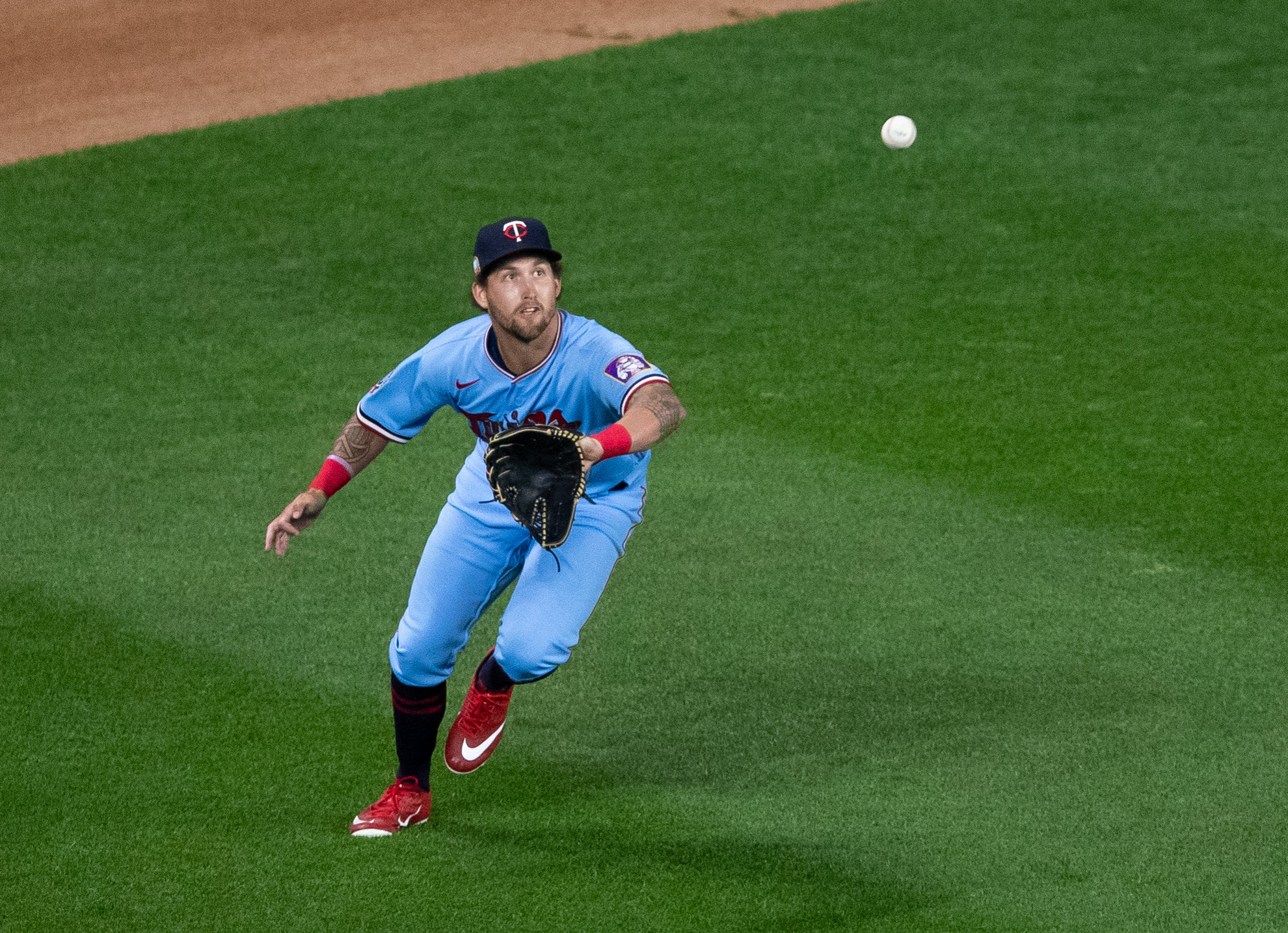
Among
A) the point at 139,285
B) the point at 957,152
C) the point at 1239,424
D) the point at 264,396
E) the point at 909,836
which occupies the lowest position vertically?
the point at 909,836

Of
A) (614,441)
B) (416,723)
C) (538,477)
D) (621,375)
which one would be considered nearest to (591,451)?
(614,441)

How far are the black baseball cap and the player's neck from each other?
0.24 meters

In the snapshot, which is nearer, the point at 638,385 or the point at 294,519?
the point at 638,385

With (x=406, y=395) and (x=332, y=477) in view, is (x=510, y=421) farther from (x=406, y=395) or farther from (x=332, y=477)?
(x=332, y=477)

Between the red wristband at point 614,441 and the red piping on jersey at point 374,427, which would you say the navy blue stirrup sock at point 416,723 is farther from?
the red wristband at point 614,441

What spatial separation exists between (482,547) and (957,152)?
7494 millimetres

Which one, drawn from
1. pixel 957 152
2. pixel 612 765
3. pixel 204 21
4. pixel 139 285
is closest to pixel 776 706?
pixel 612 765

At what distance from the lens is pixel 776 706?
6020mm

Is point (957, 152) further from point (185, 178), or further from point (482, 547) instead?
point (482, 547)

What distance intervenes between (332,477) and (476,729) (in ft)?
3.17

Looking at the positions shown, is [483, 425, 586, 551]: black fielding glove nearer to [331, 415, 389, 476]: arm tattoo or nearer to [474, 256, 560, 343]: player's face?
[474, 256, 560, 343]: player's face

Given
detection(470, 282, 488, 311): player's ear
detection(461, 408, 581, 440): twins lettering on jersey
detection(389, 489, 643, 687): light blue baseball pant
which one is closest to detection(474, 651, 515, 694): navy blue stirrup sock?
detection(389, 489, 643, 687): light blue baseball pant

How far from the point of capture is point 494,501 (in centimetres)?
521

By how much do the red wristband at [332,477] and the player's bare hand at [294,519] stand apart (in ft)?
0.21
